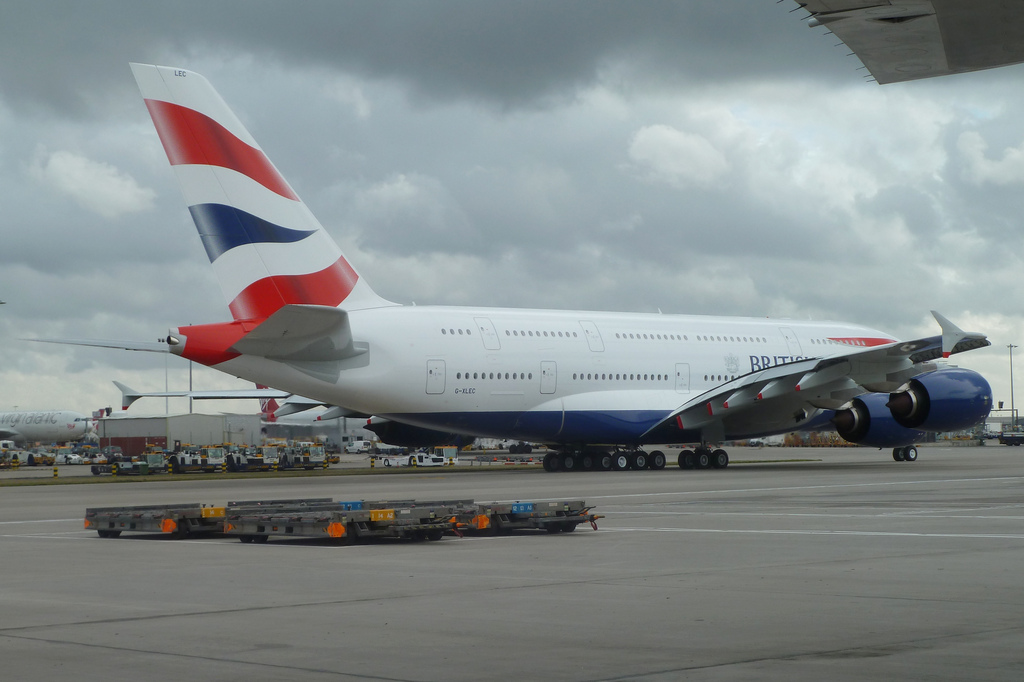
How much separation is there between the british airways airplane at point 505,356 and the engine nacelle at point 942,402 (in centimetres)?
5

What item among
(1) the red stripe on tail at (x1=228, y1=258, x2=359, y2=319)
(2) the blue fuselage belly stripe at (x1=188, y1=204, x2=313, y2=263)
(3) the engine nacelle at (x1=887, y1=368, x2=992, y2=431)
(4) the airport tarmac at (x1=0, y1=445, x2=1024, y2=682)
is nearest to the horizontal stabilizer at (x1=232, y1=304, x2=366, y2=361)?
(1) the red stripe on tail at (x1=228, y1=258, x2=359, y2=319)

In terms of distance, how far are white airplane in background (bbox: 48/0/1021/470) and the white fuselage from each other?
53mm

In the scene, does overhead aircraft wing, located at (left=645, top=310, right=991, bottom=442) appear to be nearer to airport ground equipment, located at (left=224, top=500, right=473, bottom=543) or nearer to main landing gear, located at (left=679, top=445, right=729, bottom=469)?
main landing gear, located at (left=679, top=445, right=729, bottom=469)

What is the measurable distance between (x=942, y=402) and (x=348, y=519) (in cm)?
2893

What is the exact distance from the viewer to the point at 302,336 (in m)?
29.5

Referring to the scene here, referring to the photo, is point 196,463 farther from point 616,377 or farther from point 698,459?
point 698,459

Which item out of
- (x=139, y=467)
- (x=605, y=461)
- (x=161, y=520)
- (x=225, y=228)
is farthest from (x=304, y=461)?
(x=161, y=520)

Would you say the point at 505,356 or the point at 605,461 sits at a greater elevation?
the point at 505,356

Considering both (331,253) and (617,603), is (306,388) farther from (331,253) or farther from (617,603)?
(617,603)

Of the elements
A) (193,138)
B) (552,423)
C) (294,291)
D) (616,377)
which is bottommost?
(552,423)

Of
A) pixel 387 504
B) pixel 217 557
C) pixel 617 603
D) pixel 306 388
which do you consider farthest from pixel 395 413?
pixel 617 603

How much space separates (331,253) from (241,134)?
162 inches

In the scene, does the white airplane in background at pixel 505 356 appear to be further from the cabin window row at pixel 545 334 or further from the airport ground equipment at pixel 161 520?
the airport ground equipment at pixel 161 520

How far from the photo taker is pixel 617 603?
926 cm
